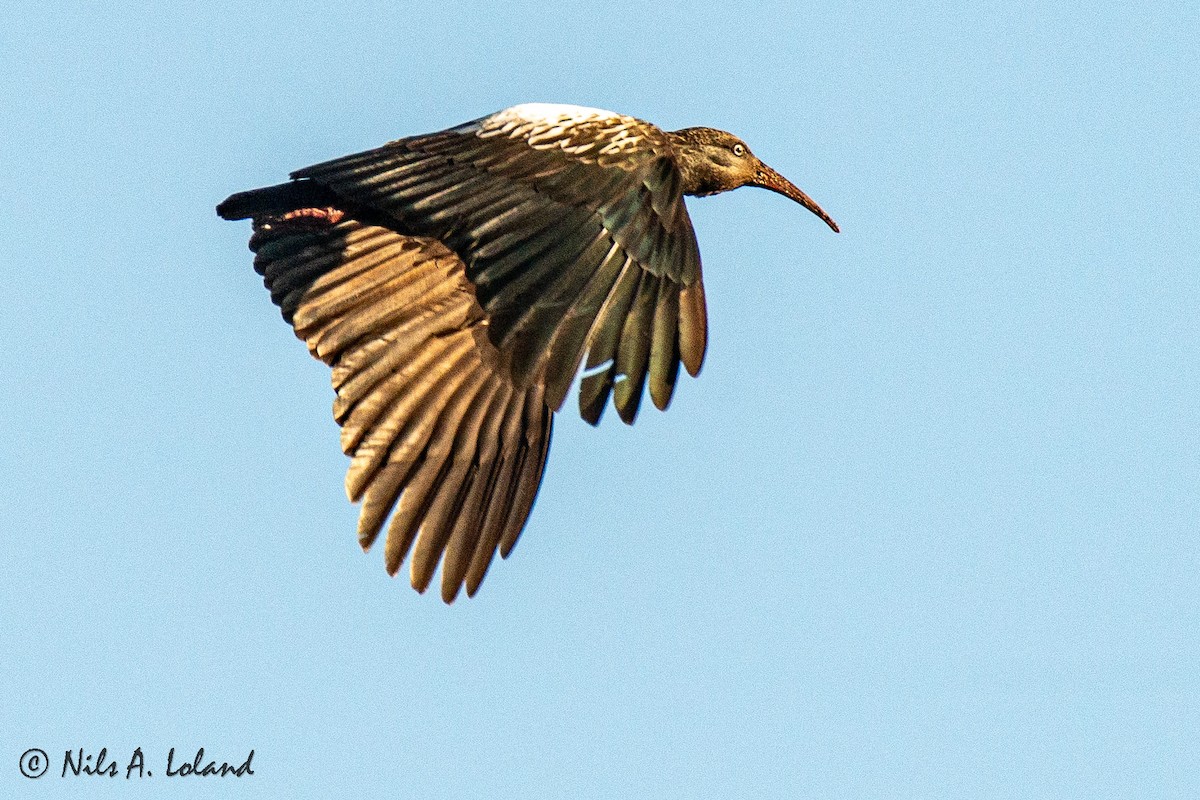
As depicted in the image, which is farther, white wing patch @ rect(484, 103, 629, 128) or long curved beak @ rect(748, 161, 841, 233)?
long curved beak @ rect(748, 161, 841, 233)

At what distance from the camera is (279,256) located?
39.9 ft

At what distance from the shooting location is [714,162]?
13.0 metres

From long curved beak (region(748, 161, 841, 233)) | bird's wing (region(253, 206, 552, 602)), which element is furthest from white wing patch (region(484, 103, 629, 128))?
long curved beak (region(748, 161, 841, 233))

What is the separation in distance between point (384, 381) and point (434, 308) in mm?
624

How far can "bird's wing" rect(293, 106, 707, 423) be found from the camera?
977 cm

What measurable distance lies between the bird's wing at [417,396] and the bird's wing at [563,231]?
37 centimetres

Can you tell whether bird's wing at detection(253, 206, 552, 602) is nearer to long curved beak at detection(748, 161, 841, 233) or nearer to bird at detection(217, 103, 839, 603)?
bird at detection(217, 103, 839, 603)

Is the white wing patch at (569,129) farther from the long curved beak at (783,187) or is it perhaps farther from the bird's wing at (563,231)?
Result: the long curved beak at (783,187)

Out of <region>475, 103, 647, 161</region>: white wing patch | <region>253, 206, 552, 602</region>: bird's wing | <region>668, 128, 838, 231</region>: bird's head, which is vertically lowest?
<region>253, 206, 552, 602</region>: bird's wing

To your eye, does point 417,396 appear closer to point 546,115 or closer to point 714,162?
point 546,115

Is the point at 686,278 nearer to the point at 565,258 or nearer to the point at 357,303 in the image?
the point at 565,258

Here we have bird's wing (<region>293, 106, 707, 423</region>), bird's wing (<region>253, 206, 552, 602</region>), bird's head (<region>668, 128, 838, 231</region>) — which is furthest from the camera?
bird's head (<region>668, 128, 838, 231</region>)

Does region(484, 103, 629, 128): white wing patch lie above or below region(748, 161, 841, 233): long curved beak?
below

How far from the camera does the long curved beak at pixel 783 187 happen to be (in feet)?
44.0
